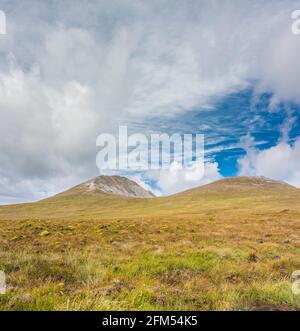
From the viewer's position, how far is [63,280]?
24.1 ft

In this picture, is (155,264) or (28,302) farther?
(155,264)

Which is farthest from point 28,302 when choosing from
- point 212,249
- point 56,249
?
point 212,249

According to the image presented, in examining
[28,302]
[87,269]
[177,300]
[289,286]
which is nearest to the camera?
[28,302]

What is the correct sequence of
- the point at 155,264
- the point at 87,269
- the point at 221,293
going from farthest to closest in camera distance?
the point at 155,264 < the point at 87,269 < the point at 221,293

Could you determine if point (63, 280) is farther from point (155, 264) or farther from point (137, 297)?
point (155, 264)

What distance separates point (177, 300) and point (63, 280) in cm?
348
